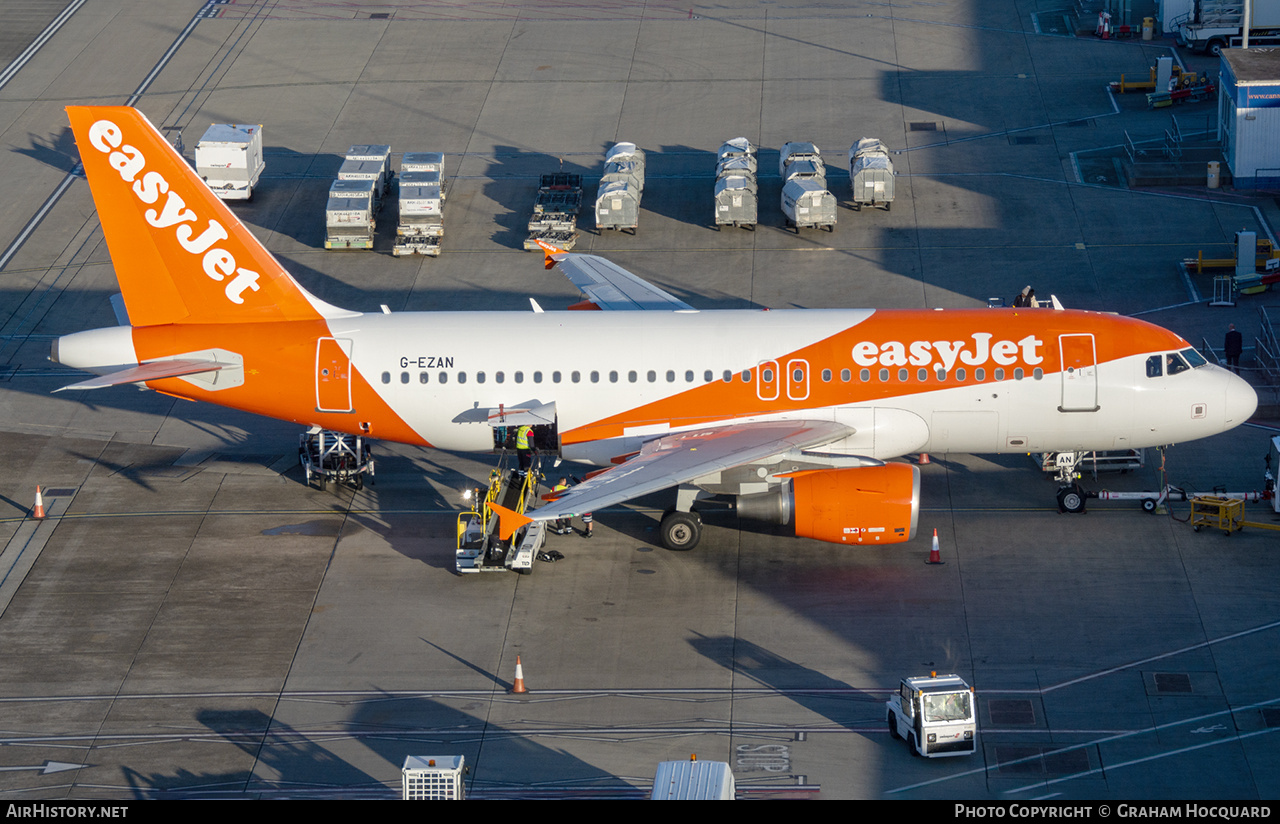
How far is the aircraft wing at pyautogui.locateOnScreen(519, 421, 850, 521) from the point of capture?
107ft

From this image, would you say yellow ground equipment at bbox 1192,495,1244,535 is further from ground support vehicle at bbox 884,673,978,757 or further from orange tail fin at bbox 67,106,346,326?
orange tail fin at bbox 67,106,346,326

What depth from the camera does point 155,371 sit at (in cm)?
3678

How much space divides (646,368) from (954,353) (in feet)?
25.7

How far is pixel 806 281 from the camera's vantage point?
168 feet

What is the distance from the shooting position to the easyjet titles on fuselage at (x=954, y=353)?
37.0m

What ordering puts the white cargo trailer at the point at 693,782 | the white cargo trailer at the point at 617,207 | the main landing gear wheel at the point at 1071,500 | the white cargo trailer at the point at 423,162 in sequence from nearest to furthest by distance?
1. the white cargo trailer at the point at 693,782
2. the main landing gear wheel at the point at 1071,500
3. the white cargo trailer at the point at 617,207
4. the white cargo trailer at the point at 423,162

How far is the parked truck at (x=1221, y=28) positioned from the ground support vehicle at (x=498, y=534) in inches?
1830

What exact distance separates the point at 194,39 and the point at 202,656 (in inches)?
1911

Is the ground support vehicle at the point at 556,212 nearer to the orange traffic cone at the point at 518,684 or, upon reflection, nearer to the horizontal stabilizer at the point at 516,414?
the horizontal stabilizer at the point at 516,414

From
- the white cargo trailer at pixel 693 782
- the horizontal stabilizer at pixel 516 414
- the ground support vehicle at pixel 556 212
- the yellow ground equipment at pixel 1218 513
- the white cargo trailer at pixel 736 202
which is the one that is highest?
the white cargo trailer at pixel 693 782

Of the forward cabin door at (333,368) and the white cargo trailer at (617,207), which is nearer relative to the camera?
the forward cabin door at (333,368)

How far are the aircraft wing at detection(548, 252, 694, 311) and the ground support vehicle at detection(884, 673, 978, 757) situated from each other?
54.1 ft

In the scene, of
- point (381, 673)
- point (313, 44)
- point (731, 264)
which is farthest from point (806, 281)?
point (313, 44)

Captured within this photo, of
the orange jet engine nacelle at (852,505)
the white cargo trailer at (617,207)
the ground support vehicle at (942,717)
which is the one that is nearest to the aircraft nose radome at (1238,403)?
the orange jet engine nacelle at (852,505)
